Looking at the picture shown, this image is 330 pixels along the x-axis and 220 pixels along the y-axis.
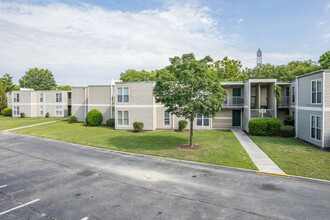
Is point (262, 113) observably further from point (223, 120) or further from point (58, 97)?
point (58, 97)

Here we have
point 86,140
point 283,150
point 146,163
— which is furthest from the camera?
point 86,140

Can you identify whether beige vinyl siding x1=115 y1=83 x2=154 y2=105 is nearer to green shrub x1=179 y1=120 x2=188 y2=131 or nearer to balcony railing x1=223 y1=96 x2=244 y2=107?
green shrub x1=179 y1=120 x2=188 y2=131

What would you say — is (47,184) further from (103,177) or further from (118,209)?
(118,209)

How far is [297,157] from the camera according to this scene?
1300 centimetres

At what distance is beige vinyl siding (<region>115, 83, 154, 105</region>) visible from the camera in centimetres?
2484

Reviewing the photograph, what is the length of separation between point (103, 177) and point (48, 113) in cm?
3671

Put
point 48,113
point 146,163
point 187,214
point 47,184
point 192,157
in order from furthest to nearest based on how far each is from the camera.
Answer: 1. point 48,113
2. point 192,157
3. point 146,163
4. point 47,184
5. point 187,214

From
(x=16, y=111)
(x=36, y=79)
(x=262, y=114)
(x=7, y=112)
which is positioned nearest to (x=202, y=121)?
(x=262, y=114)

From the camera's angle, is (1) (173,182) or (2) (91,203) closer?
(2) (91,203)

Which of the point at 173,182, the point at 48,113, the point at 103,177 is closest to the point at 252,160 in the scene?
the point at 173,182

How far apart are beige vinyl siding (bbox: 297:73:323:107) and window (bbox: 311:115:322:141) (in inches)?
41.5

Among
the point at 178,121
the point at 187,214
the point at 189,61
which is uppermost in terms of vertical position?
the point at 189,61

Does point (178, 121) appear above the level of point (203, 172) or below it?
above

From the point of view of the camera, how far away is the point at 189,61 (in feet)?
48.8
